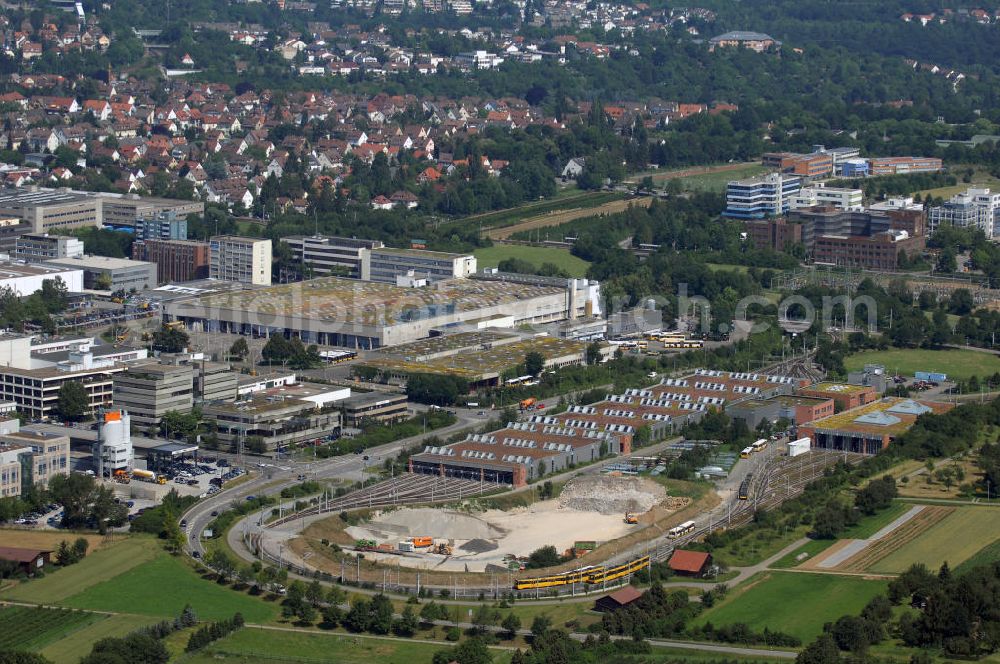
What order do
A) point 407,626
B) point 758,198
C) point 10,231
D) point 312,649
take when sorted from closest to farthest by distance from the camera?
point 312,649, point 407,626, point 10,231, point 758,198

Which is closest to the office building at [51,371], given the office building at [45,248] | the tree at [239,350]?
the tree at [239,350]

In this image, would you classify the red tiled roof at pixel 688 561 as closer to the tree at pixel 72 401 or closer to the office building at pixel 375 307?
the tree at pixel 72 401

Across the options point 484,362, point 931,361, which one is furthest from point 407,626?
point 931,361

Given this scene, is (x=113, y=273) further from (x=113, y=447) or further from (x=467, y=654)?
(x=467, y=654)

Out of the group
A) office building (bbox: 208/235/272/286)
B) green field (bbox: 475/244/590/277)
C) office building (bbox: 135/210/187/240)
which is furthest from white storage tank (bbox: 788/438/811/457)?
office building (bbox: 135/210/187/240)

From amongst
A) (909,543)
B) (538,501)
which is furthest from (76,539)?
(909,543)
